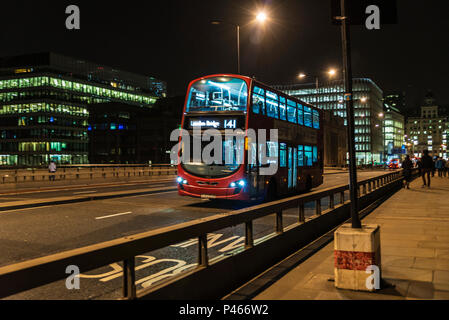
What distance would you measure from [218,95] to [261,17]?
22.5 ft

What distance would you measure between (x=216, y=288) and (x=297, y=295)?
3.34 feet

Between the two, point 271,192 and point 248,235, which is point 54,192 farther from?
point 248,235

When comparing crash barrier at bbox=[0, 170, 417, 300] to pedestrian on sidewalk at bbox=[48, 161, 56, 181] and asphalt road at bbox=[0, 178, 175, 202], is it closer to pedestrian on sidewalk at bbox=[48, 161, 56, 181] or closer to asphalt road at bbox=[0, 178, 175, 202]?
asphalt road at bbox=[0, 178, 175, 202]

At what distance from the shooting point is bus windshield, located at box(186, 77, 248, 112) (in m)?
14.6

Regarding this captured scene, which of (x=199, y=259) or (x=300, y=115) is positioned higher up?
(x=300, y=115)

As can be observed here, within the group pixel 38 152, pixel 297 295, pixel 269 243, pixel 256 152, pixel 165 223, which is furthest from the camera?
pixel 38 152

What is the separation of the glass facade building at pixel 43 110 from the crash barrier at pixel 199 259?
9526cm

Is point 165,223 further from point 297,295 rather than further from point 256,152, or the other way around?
point 297,295

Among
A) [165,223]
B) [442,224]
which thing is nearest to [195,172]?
[165,223]

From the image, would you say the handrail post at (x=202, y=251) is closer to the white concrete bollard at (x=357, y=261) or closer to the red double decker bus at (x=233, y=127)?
the white concrete bollard at (x=357, y=261)

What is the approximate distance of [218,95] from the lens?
1486 centimetres

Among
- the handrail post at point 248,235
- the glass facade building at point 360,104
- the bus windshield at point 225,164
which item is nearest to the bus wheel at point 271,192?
the bus windshield at point 225,164

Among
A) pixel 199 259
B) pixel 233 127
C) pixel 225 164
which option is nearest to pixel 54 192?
pixel 225 164

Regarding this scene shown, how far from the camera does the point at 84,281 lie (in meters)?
5.94
